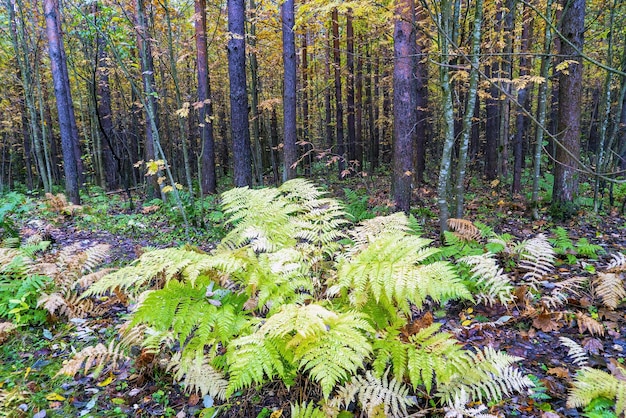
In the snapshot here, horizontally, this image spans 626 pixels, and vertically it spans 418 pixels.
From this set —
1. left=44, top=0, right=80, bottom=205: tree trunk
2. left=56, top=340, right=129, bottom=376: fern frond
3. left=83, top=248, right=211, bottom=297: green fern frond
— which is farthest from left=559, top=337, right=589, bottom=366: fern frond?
left=44, top=0, right=80, bottom=205: tree trunk

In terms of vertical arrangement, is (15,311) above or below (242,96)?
below

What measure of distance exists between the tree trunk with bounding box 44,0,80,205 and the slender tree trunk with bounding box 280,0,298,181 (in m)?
6.62

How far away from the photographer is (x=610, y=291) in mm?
3391

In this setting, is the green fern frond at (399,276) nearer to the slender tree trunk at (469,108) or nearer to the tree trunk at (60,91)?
the slender tree trunk at (469,108)

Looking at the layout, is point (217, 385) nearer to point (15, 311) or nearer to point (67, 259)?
point (15, 311)

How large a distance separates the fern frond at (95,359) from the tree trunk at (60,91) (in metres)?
9.82

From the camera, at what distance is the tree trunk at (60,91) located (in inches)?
397

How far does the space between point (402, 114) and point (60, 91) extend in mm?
10149

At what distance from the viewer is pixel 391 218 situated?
3.36 metres

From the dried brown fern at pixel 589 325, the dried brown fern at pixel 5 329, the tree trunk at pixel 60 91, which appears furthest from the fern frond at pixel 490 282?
the tree trunk at pixel 60 91

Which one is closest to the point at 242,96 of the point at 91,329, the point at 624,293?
the point at 91,329

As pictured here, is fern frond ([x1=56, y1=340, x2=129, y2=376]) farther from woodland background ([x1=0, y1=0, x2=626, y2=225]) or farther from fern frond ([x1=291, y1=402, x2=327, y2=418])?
woodland background ([x1=0, y1=0, x2=626, y2=225])

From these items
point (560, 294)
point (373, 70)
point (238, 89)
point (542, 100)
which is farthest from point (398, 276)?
point (373, 70)

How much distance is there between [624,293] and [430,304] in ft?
5.89
